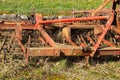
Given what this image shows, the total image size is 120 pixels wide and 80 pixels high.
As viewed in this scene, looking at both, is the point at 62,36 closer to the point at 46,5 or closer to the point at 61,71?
the point at 61,71

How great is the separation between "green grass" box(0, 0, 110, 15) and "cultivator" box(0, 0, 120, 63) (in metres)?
4.25

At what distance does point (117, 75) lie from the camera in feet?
25.3

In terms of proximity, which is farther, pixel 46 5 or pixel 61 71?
pixel 46 5

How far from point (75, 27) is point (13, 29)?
1.45 m

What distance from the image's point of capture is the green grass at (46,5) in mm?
13703

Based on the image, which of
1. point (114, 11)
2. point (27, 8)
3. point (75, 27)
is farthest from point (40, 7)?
point (114, 11)

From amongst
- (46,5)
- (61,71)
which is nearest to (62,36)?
(61,71)

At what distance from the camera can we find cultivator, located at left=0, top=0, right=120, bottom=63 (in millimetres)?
7648

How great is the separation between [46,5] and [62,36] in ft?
19.7

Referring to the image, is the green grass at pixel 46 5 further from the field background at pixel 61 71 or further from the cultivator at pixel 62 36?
the field background at pixel 61 71

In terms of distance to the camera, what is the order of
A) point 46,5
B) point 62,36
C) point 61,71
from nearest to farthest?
point 61,71 → point 62,36 → point 46,5

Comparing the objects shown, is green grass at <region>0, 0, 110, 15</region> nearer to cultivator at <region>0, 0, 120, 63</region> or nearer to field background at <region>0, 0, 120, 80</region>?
cultivator at <region>0, 0, 120, 63</region>

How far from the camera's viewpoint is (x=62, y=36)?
8898mm

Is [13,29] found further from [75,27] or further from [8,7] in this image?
[8,7]
